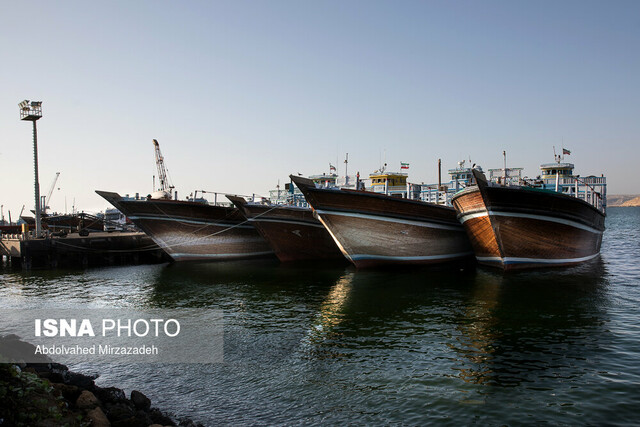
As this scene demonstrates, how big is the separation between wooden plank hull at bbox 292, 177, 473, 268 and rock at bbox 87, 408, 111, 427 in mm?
17033

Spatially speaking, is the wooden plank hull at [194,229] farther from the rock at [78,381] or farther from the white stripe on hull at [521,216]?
the rock at [78,381]

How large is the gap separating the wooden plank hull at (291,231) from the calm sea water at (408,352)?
8.12 meters

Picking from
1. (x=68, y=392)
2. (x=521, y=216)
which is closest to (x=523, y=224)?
(x=521, y=216)

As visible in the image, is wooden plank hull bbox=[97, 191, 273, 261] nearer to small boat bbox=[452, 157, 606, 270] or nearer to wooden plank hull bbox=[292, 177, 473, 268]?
wooden plank hull bbox=[292, 177, 473, 268]

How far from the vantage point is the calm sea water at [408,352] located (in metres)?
7.92

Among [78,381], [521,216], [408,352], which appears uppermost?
[521,216]

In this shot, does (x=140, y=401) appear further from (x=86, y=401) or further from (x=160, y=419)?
(x=86, y=401)

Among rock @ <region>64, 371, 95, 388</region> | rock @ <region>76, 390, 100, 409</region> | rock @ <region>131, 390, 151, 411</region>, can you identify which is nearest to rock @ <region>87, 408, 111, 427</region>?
rock @ <region>76, 390, 100, 409</region>

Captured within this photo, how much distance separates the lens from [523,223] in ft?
66.1

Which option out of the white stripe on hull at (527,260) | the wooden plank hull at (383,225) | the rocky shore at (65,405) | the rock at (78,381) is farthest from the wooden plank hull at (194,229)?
the rocky shore at (65,405)

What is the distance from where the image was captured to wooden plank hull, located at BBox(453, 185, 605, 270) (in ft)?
65.0

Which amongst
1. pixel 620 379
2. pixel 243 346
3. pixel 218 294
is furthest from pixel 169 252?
pixel 620 379

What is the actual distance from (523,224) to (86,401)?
1880cm

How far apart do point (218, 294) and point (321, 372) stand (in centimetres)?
1038
